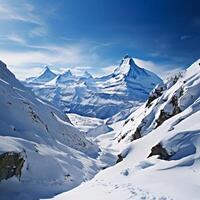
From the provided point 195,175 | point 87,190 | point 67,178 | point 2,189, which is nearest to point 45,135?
point 67,178

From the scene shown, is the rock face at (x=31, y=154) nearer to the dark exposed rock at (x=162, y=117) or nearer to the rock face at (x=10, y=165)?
the rock face at (x=10, y=165)

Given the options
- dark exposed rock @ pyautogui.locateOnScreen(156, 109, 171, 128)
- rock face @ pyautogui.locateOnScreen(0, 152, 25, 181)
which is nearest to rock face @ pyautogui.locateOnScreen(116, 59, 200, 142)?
dark exposed rock @ pyautogui.locateOnScreen(156, 109, 171, 128)

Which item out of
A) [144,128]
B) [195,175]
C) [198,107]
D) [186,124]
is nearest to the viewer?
[195,175]

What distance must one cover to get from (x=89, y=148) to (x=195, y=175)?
51.0 metres

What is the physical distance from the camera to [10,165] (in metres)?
32.6

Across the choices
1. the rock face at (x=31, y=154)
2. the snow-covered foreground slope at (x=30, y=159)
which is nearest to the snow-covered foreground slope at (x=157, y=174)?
the snow-covered foreground slope at (x=30, y=159)

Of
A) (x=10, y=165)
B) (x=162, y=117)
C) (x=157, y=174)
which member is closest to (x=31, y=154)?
(x=10, y=165)

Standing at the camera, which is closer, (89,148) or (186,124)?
(186,124)

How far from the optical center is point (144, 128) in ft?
274

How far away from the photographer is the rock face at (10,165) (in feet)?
104

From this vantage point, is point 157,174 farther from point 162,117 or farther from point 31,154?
point 162,117

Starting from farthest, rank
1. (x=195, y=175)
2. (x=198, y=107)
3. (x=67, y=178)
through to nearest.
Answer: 1. (x=198, y=107)
2. (x=67, y=178)
3. (x=195, y=175)

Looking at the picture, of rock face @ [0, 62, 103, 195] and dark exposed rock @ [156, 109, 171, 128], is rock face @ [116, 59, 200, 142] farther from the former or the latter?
rock face @ [0, 62, 103, 195]

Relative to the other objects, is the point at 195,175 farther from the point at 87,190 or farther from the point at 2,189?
the point at 2,189
